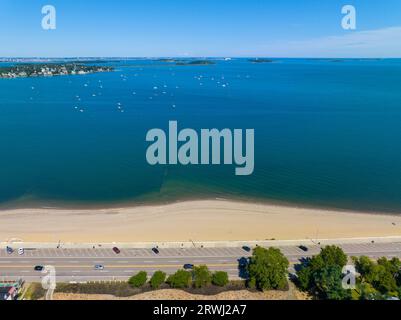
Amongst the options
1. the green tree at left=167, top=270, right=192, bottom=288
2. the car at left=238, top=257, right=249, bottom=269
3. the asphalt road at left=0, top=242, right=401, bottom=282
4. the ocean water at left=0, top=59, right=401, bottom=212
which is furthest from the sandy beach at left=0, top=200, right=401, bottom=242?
the green tree at left=167, top=270, right=192, bottom=288

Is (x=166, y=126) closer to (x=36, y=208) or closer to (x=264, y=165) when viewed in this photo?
(x=264, y=165)

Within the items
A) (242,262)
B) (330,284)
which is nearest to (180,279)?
(242,262)

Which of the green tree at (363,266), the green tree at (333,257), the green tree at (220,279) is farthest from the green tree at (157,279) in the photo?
the green tree at (363,266)

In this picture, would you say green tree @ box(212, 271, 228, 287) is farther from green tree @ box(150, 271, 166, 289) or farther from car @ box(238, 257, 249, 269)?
green tree @ box(150, 271, 166, 289)

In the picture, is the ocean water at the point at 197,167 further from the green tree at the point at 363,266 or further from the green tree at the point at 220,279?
the green tree at the point at 220,279

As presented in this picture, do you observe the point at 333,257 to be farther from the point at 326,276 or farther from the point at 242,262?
the point at 242,262
